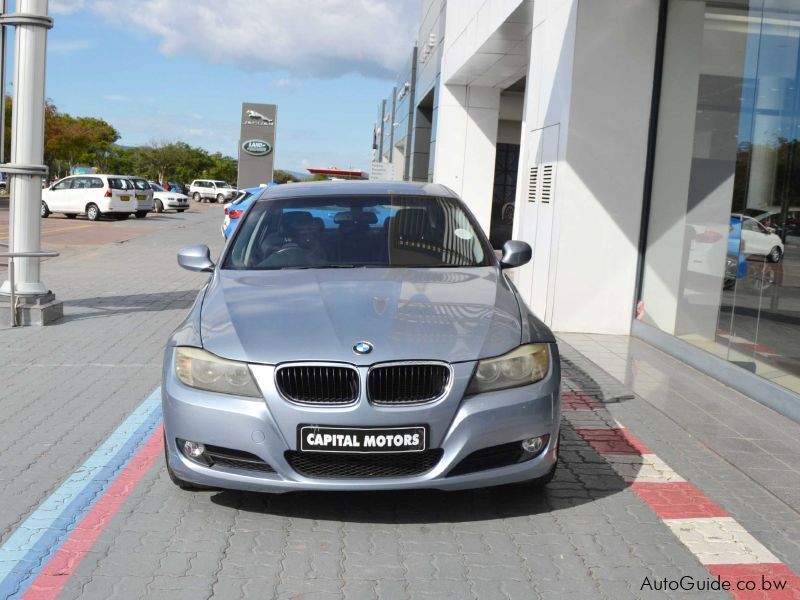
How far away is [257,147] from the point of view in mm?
57969

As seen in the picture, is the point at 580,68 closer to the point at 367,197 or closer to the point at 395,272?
the point at 367,197

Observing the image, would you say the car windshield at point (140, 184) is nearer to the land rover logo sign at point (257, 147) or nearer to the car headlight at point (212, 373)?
the land rover logo sign at point (257, 147)

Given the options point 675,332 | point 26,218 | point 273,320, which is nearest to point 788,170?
point 675,332

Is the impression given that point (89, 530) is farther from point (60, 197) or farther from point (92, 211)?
point (60, 197)

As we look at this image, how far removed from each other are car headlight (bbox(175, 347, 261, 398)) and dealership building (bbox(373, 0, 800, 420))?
14.2ft

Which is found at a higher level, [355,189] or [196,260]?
[355,189]

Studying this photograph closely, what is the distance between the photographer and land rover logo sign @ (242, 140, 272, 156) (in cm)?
5772

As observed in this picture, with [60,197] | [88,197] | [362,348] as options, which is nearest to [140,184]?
[88,197]

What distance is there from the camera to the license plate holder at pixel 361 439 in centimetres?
394

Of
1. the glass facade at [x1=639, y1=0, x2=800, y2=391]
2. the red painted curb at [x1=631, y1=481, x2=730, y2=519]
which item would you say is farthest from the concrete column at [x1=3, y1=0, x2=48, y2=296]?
the red painted curb at [x1=631, y1=481, x2=730, y2=519]

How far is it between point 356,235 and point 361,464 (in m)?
1.98

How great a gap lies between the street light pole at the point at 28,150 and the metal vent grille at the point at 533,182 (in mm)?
5836

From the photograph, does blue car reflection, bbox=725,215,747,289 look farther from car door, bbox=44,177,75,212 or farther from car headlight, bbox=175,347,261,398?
car door, bbox=44,177,75,212

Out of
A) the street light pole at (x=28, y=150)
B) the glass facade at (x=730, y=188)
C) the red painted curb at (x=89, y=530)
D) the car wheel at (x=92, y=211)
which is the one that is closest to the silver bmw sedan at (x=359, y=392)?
the red painted curb at (x=89, y=530)
